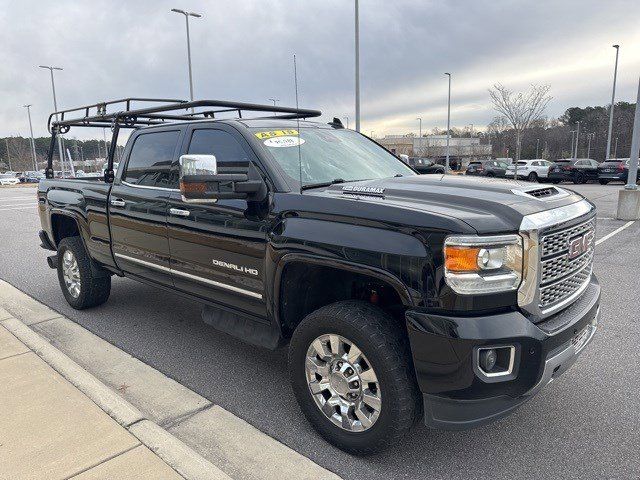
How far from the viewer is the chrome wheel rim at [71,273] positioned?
5.43 m

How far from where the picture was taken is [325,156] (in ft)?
12.1

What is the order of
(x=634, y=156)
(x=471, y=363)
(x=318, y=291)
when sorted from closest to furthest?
1. (x=471, y=363)
2. (x=318, y=291)
3. (x=634, y=156)

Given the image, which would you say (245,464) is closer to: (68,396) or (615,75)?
(68,396)

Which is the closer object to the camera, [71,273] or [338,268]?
[338,268]

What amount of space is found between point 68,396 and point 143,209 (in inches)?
63.6

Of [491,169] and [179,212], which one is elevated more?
Result: [179,212]

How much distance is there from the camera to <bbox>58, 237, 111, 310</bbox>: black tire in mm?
5285

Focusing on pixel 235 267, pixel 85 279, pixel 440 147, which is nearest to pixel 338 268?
pixel 235 267

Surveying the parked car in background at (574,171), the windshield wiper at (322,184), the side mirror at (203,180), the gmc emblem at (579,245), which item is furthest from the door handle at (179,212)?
the parked car in background at (574,171)

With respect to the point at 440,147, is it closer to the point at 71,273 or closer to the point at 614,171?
the point at 614,171

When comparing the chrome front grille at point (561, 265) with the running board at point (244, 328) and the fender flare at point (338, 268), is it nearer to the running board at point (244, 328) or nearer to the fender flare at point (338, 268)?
the fender flare at point (338, 268)

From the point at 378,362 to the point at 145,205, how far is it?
263 cm

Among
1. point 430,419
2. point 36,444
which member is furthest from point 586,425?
point 36,444

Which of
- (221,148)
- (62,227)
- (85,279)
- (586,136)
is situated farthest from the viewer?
(586,136)
